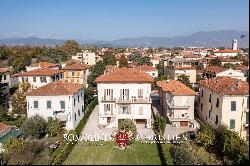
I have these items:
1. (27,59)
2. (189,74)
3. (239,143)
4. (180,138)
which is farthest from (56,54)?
(239,143)

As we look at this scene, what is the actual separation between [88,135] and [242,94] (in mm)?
19780

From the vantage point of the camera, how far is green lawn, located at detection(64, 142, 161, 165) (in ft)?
112

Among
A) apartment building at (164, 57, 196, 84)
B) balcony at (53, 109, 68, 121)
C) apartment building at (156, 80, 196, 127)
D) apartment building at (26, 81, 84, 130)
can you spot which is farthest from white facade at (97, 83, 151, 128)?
apartment building at (164, 57, 196, 84)

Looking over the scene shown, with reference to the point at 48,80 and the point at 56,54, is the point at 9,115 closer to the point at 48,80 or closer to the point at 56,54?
the point at 48,80

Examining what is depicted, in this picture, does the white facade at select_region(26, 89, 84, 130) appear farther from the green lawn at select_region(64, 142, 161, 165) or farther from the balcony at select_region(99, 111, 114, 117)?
the green lawn at select_region(64, 142, 161, 165)

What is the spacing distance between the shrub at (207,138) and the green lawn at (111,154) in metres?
5.00

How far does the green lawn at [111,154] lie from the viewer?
112 feet

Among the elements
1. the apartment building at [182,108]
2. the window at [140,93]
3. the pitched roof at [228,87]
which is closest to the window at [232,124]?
the pitched roof at [228,87]

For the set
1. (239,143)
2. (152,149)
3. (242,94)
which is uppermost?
(242,94)

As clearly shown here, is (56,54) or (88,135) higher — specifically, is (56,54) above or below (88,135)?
above

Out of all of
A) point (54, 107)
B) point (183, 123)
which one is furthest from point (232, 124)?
point (54, 107)

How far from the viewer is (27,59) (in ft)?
349

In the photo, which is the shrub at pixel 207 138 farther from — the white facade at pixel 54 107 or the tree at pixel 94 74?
the tree at pixel 94 74

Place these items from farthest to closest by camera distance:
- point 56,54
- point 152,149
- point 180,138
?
point 56,54 → point 180,138 → point 152,149
